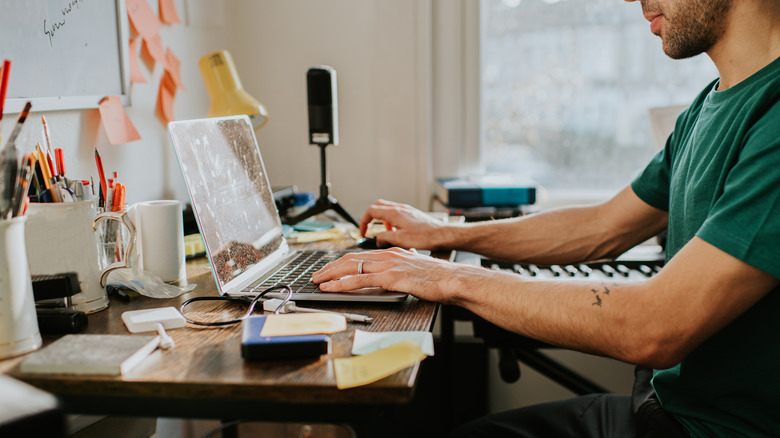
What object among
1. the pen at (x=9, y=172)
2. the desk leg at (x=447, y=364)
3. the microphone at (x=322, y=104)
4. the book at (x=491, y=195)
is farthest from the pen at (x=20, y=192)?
the book at (x=491, y=195)

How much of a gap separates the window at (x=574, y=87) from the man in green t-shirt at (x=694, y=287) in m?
0.78

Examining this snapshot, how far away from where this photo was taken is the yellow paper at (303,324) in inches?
29.5

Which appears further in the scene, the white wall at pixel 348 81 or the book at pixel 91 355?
the white wall at pixel 348 81

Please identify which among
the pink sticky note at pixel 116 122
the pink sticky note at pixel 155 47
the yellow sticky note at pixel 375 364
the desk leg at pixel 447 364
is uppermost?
the pink sticky note at pixel 155 47

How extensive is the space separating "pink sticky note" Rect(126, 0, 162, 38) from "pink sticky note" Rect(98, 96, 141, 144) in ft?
0.61

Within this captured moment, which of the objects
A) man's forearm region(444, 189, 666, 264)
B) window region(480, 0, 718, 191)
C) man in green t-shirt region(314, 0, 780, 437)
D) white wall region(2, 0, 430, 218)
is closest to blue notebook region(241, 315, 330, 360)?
man in green t-shirt region(314, 0, 780, 437)

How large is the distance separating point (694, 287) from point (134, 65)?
111 centimetres

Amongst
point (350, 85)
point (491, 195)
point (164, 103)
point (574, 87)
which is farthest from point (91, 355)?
point (574, 87)

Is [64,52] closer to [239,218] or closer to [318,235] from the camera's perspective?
[239,218]

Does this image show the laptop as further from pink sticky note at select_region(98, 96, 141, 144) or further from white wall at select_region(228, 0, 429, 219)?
white wall at select_region(228, 0, 429, 219)

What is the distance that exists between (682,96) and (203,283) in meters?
1.54

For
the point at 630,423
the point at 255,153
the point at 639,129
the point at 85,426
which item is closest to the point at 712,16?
the point at 630,423

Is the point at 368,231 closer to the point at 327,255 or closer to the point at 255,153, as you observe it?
the point at 327,255

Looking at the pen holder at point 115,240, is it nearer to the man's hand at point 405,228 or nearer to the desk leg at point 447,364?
the man's hand at point 405,228
